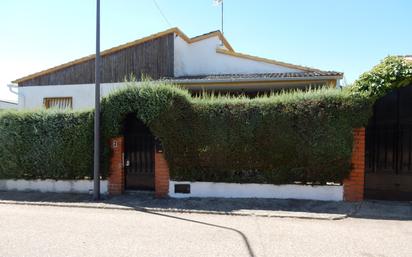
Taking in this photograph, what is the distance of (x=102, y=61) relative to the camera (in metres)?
14.2

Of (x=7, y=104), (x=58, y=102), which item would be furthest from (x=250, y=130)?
(x=7, y=104)

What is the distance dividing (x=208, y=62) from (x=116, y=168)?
27.3 ft

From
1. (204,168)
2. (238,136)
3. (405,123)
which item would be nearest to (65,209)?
(204,168)

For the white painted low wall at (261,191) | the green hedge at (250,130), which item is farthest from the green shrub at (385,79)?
the white painted low wall at (261,191)

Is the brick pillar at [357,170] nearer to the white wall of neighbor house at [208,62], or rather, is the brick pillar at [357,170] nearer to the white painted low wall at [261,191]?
the white painted low wall at [261,191]

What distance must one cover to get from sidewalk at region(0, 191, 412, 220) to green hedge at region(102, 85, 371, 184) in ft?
1.99

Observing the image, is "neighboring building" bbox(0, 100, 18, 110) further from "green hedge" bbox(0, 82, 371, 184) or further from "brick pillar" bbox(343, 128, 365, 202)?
"brick pillar" bbox(343, 128, 365, 202)

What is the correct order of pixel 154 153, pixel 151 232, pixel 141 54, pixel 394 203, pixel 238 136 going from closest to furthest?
pixel 151 232 < pixel 394 203 < pixel 238 136 < pixel 154 153 < pixel 141 54

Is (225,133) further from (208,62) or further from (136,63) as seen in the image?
(208,62)

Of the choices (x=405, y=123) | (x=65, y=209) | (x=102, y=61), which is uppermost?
(x=102, y=61)

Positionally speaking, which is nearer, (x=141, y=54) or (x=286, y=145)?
(x=286, y=145)

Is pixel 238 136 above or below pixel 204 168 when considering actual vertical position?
above

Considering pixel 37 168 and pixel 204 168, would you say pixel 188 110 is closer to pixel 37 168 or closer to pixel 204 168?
pixel 204 168

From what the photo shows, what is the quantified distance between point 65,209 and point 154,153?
7.92 feet
